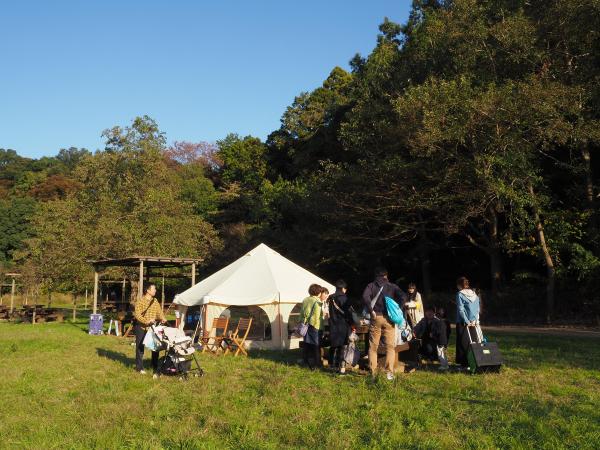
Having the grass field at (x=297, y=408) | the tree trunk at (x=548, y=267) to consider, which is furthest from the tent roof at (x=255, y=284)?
the tree trunk at (x=548, y=267)

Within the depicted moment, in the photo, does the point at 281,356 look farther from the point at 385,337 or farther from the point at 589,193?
the point at 589,193

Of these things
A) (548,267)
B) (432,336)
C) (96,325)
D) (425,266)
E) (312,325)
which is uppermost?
(425,266)

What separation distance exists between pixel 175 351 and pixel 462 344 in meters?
4.69

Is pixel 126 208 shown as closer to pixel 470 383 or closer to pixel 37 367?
pixel 37 367

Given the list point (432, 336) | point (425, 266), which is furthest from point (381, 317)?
point (425, 266)

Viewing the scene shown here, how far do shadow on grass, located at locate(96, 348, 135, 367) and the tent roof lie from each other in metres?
2.55

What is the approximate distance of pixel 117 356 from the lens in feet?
39.8

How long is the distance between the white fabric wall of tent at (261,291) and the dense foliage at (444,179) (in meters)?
5.99

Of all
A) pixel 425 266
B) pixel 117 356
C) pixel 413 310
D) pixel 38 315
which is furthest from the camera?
pixel 425 266

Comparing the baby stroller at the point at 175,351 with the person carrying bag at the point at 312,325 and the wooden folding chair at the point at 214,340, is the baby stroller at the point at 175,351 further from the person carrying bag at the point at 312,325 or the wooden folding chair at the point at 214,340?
the wooden folding chair at the point at 214,340

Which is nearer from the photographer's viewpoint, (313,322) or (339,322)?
(339,322)

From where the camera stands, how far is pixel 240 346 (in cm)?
1238

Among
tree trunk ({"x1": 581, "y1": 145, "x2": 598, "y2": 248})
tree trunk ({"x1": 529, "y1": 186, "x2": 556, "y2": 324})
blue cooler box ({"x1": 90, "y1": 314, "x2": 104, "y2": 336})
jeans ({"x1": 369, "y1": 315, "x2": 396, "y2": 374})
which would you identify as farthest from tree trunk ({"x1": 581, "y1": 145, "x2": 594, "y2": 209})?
blue cooler box ({"x1": 90, "y1": 314, "x2": 104, "y2": 336})

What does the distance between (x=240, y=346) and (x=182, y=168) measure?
1738 inches
